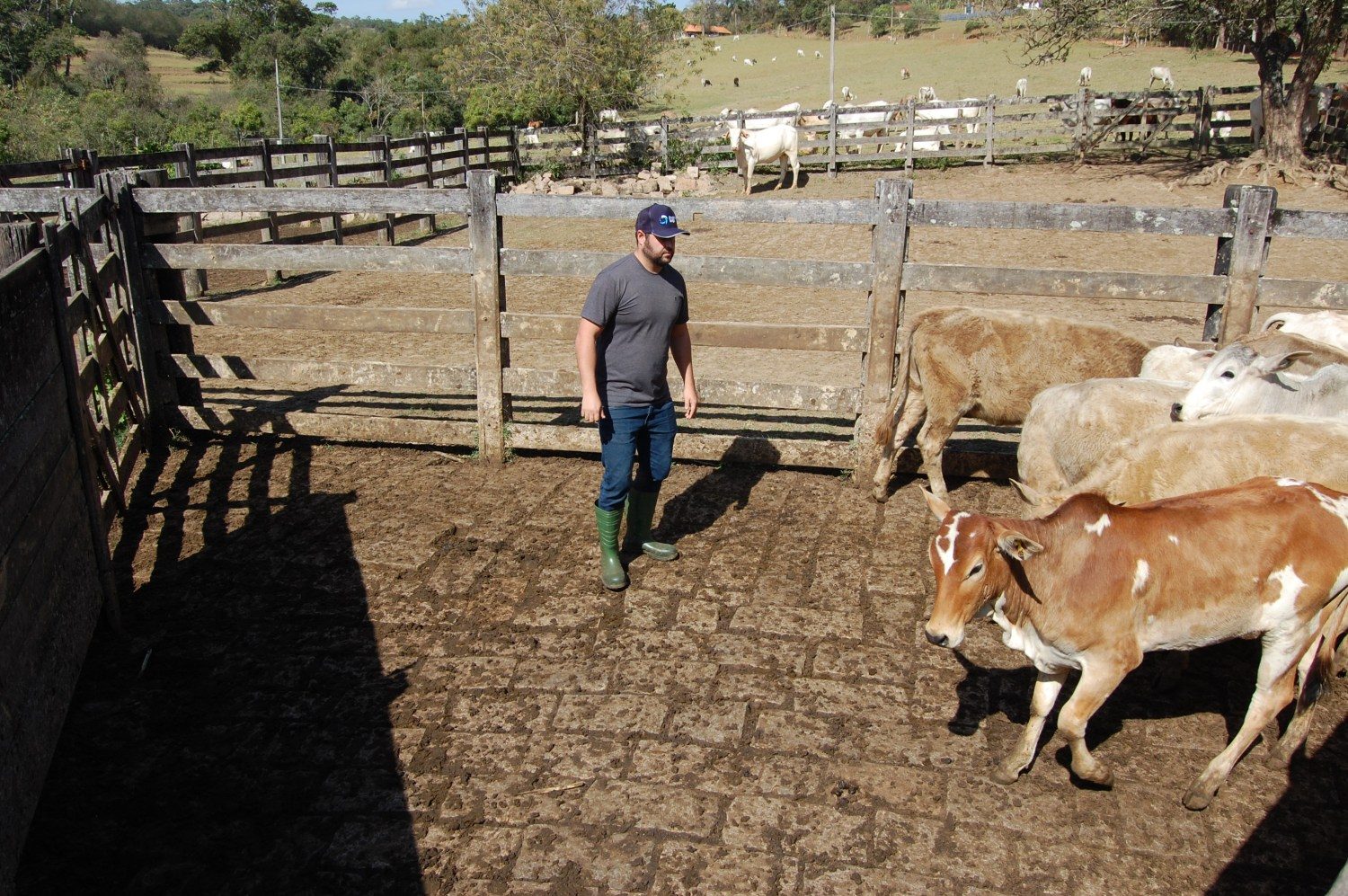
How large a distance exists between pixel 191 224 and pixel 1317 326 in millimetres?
13906

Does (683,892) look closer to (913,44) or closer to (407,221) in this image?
(407,221)

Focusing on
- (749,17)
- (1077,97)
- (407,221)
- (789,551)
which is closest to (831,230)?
(407,221)

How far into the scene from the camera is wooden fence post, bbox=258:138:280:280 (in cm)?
1526

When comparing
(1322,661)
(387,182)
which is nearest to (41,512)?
(1322,661)

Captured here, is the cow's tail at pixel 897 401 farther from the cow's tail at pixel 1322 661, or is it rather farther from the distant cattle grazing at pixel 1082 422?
the cow's tail at pixel 1322 661

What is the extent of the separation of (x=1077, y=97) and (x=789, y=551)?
77.6 ft

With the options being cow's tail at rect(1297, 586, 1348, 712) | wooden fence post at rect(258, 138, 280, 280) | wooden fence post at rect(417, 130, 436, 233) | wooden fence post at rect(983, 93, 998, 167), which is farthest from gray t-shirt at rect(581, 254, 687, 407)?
wooden fence post at rect(983, 93, 998, 167)

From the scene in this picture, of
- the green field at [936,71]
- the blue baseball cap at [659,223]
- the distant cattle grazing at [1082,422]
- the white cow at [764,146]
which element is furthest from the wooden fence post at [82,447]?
the green field at [936,71]

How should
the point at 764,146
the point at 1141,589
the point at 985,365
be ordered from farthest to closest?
the point at 764,146 < the point at 985,365 < the point at 1141,589

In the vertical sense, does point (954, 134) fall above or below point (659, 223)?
above

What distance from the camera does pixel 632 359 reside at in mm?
5242

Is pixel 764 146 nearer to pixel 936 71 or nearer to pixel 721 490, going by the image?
pixel 721 490

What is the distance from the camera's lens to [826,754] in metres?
4.03

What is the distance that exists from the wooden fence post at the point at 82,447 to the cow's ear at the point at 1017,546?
4.09m
